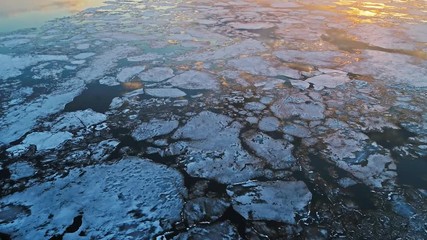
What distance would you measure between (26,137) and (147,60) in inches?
71.0

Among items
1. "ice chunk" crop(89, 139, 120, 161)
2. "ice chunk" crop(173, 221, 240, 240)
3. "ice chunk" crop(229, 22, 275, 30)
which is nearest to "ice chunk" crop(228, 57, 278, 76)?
"ice chunk" crop(229, 22, 275, 30)

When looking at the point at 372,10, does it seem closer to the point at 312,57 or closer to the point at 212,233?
the point at 312,57

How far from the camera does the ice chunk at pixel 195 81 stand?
2928 mm

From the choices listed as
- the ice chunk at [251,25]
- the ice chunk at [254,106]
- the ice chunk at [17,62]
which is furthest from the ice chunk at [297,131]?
the ice chunk at [251,25]

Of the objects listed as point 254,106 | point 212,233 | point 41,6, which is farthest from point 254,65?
point 41,6

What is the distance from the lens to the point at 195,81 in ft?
9.96

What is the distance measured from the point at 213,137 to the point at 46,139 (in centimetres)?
122

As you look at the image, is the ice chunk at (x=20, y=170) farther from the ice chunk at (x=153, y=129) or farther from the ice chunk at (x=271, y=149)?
the ice chunk at (x=271, y=149)

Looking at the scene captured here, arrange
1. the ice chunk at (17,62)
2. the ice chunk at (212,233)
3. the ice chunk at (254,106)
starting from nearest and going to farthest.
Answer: the ice chunk at (212,233)
the ice chunk at (254,106)
the ice chunk at (17,62)

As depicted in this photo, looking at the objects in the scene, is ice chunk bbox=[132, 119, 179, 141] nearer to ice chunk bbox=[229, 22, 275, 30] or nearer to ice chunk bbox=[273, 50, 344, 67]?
ice chunk bbox=[273, 50, 344, 67]

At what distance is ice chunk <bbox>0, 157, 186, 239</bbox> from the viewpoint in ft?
4.68

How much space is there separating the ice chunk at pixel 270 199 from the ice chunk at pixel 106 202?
0.33 meters

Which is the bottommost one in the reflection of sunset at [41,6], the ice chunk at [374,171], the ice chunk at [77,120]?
the ice chunk at [374,171]

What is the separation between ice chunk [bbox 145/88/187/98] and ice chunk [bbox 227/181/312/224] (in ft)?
4.41
